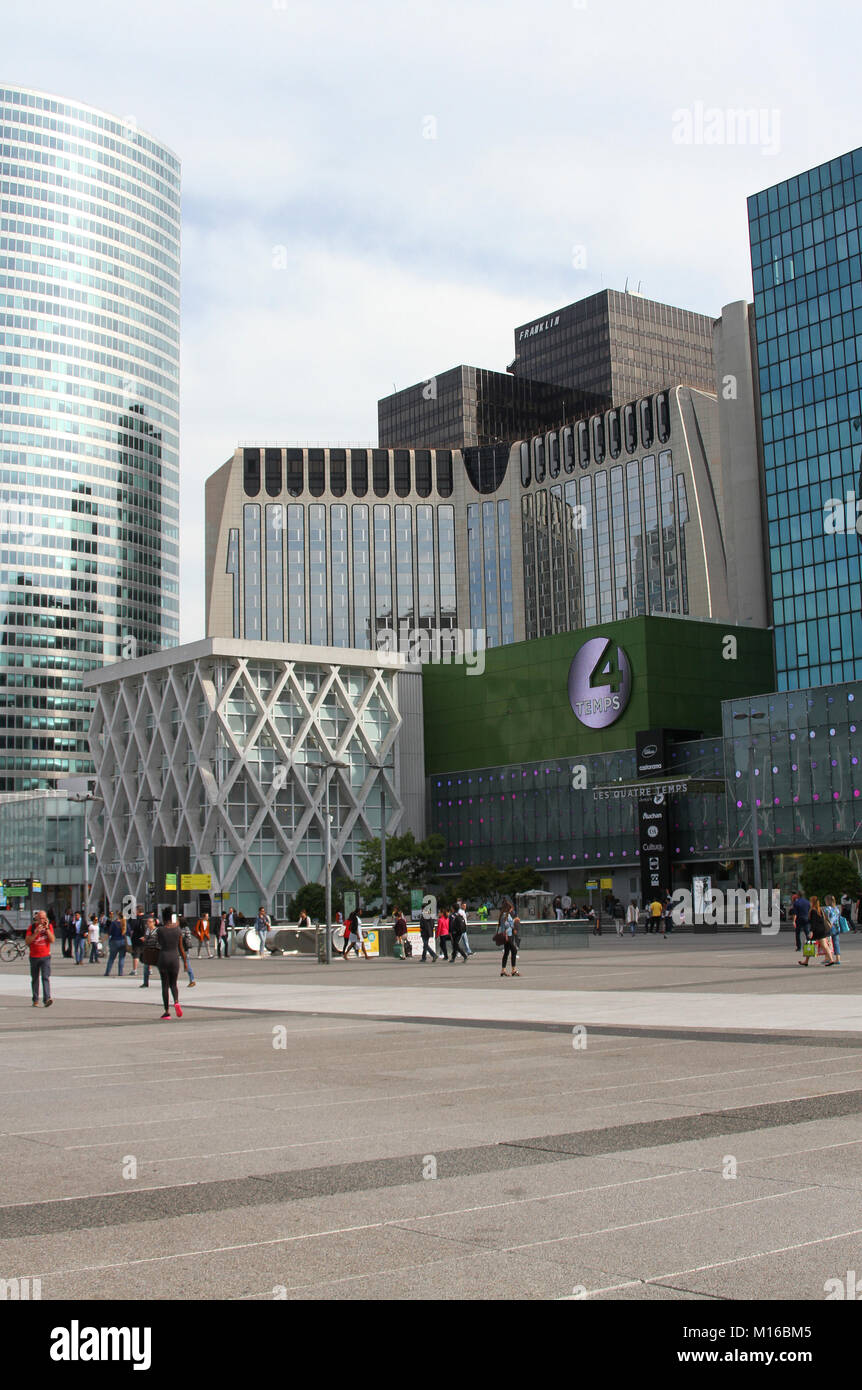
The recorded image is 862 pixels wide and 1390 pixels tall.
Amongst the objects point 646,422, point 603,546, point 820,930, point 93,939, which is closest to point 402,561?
point 603,546

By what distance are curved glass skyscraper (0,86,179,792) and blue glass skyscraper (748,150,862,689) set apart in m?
101

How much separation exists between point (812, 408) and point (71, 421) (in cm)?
10708

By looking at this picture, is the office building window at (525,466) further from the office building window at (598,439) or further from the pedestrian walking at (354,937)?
the pedestrian walking at (354,937)

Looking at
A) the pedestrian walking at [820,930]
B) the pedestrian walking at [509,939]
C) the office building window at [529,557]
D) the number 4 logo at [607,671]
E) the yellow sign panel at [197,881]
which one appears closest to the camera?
the pedestrian walking at [820,930]

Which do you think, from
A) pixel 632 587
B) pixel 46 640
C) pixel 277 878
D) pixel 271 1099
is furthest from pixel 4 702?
pixel 271 1099

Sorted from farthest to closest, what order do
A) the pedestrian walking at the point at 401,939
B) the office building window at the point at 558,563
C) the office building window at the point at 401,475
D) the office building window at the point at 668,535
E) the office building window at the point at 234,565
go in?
the office building window at the point at 401,475 → the office building window at the point at 234,565 → the office building window at the point at 558,563 → the office building window at the point at 668,535 → the pedestrian walking at the point at 401,939

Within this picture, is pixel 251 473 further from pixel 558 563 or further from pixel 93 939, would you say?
pixel 93 939

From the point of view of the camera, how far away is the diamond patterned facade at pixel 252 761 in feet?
298

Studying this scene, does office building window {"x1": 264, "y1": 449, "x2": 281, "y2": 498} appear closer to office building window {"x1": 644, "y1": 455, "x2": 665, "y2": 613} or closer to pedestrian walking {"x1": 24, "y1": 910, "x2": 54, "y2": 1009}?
office building window {"x1": 644, "y1": 455, "x2": 665, "y2": 613}

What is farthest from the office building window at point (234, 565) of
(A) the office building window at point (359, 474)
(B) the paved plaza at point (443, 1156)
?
(B) the paved plaza at point (443, 1156)

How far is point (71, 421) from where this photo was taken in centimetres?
17700

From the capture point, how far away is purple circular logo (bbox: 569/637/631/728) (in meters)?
89.1

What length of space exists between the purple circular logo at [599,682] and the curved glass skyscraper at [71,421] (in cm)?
9996

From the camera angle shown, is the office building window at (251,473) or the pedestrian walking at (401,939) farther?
the office building window at (251,473)
